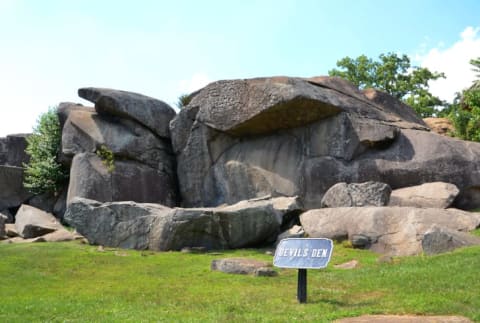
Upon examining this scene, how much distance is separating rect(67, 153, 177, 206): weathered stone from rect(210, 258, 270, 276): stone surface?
51.3 ft

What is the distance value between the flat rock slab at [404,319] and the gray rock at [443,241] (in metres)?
8.31

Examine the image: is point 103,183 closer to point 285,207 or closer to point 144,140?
point 144,140

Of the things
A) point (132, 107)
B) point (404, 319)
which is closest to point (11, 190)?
point (132, 107)

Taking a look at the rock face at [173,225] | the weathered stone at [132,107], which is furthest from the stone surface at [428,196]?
the weathered stone at [132,107]

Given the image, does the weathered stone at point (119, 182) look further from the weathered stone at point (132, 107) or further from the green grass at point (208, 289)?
the green grass at point (208, 289)

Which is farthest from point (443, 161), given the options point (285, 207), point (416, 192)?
point (285, 207)

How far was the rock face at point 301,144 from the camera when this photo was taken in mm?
27766

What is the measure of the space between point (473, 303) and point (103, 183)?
24660 mm

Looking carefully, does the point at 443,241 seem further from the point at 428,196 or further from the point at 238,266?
the point at 428,196

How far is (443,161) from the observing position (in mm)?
27125

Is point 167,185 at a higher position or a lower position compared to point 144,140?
lower

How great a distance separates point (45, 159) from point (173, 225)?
1834cm

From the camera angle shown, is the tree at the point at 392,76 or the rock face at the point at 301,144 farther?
the tree at the point at 392,76

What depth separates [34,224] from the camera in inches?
1078
